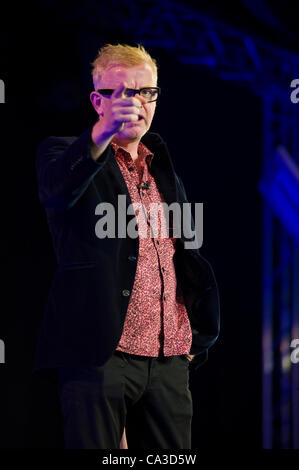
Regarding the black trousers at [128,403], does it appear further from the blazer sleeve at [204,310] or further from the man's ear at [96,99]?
the man's ear at [96,99]

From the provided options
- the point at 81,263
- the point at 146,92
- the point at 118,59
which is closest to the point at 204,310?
the point at 81,263

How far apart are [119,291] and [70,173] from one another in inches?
14.4

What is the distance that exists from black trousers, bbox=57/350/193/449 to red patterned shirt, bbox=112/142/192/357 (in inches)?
1.8

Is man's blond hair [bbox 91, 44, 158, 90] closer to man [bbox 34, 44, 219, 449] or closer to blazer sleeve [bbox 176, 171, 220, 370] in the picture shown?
man [bbox 34, 44, 219, 449]

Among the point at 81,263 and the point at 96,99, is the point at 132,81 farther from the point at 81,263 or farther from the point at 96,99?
the point at 81,263

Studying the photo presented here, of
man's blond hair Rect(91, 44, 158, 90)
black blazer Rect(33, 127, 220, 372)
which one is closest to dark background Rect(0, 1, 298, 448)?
man's blond hair Rect(91, 44, 158, 90)

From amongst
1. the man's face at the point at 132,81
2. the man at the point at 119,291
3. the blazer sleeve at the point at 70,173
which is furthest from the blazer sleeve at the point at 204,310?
the blazer sleeve at the point at 70,173

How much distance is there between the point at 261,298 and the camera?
15.8 feet

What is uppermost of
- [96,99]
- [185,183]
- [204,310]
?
[185,183]

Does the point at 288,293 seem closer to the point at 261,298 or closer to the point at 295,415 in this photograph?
the point at 261,298

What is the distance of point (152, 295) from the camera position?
6.46 feet

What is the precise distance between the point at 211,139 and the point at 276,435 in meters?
2.18

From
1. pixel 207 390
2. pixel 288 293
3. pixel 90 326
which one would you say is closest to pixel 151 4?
pixel 288 293

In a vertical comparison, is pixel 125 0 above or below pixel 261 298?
above
